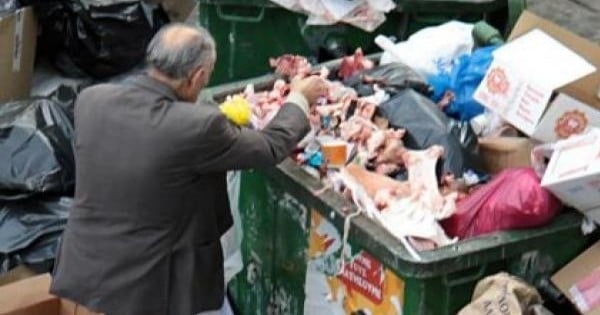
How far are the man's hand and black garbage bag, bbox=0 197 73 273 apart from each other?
1126 mm

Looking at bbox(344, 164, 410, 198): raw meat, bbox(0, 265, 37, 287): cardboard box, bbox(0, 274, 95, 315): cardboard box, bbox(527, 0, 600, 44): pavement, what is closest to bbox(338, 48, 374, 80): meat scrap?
bbox(344, 164, 410, 198): raw meat

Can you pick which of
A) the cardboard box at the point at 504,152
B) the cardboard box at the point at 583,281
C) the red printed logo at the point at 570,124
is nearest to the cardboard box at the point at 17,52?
the cardboard box at the point at 504,152

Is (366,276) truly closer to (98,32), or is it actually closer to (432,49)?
(432,49)

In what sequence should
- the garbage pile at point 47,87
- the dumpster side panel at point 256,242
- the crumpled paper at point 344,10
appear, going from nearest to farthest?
the dumpster side panel at point 256,242 → the garbage pile at point 47,87 → the crumpled paper at point 344,10

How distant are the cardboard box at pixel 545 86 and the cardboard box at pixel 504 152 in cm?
6

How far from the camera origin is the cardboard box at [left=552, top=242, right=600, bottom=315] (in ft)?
12.2

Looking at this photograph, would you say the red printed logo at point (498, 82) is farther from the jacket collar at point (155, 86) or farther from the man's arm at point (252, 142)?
the jacket collar at point (155, 86)

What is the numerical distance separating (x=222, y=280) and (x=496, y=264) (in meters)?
0.85

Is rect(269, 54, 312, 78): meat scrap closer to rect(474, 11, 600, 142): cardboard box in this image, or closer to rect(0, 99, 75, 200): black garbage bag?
rect(474, 11, 600, 142): cardboard box

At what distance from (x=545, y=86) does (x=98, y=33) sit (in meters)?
2.61

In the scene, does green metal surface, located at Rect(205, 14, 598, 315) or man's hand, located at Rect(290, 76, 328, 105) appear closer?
green metal surface, located at Rect(205, 14, 598, 315)

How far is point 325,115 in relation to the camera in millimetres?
4211

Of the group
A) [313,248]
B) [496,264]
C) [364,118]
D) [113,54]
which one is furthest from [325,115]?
[113,54]

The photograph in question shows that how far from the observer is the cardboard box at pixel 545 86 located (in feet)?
12.9
